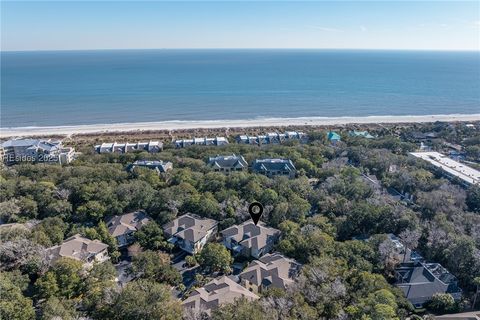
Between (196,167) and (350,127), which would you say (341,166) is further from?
(350,127)

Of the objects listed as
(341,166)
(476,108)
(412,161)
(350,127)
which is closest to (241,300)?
(341,166)

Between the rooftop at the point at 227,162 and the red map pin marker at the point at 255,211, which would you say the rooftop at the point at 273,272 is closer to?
the red map pin marker at the point at 255,211

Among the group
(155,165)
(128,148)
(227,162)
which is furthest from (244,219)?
(128,148)

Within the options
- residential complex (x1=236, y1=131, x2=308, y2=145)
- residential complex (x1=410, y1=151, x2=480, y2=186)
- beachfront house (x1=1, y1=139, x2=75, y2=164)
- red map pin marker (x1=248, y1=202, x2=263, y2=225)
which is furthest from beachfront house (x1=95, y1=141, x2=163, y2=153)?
residential complex (x1=410, y1=151, x2=480, y2=186)

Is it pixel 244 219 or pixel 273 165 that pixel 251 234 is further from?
pixel 273 165

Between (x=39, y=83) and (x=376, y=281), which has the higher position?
(x=39, y=83)

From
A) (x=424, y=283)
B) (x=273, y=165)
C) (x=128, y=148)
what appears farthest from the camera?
(x=128, y=148)
